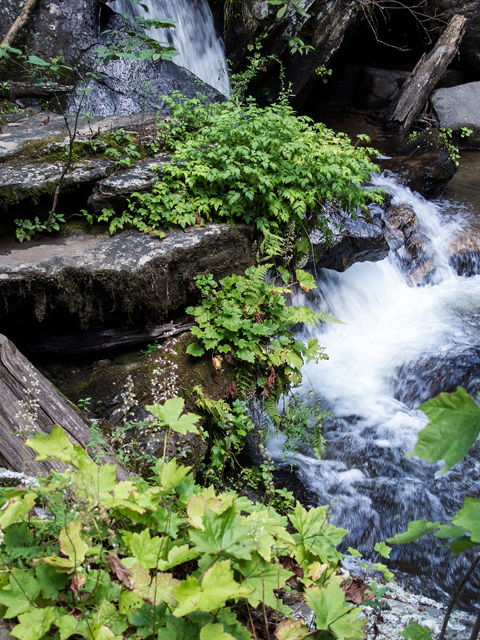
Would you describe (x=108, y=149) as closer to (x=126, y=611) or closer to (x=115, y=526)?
(x=115, y=526)

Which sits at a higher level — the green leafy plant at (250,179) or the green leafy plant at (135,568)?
the green leafy plant at (250,179)

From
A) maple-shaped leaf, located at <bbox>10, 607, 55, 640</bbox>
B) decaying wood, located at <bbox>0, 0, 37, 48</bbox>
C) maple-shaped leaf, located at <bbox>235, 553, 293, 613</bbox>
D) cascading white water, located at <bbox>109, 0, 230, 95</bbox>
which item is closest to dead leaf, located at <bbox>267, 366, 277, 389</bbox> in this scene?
maple-shaped leaf, located at <bbox>235, 553, 293, 613</bbox>

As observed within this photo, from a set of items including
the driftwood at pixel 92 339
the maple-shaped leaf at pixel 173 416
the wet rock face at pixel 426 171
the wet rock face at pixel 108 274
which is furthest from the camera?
the wet rock face at pixel 426 171

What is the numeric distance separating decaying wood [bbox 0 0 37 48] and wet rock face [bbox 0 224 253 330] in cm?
422

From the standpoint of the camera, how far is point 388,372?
18.7ft

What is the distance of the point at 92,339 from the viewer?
13.6ft

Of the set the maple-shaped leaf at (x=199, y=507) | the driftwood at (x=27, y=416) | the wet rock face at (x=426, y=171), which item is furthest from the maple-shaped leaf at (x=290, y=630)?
the wet rock face at (x=426, y=171)

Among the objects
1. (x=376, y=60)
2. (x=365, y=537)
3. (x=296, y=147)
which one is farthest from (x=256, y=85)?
(x=365, y=537)

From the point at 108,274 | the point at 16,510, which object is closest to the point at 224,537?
the point at 16,510

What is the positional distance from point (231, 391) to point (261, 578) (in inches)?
97.4

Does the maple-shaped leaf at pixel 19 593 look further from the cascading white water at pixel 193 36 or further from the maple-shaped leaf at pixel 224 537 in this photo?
the cascading white water at pixel 193 36

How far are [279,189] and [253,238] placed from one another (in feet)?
2.01

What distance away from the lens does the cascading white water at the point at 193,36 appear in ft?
24.5

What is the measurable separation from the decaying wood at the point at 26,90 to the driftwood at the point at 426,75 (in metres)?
8.83
